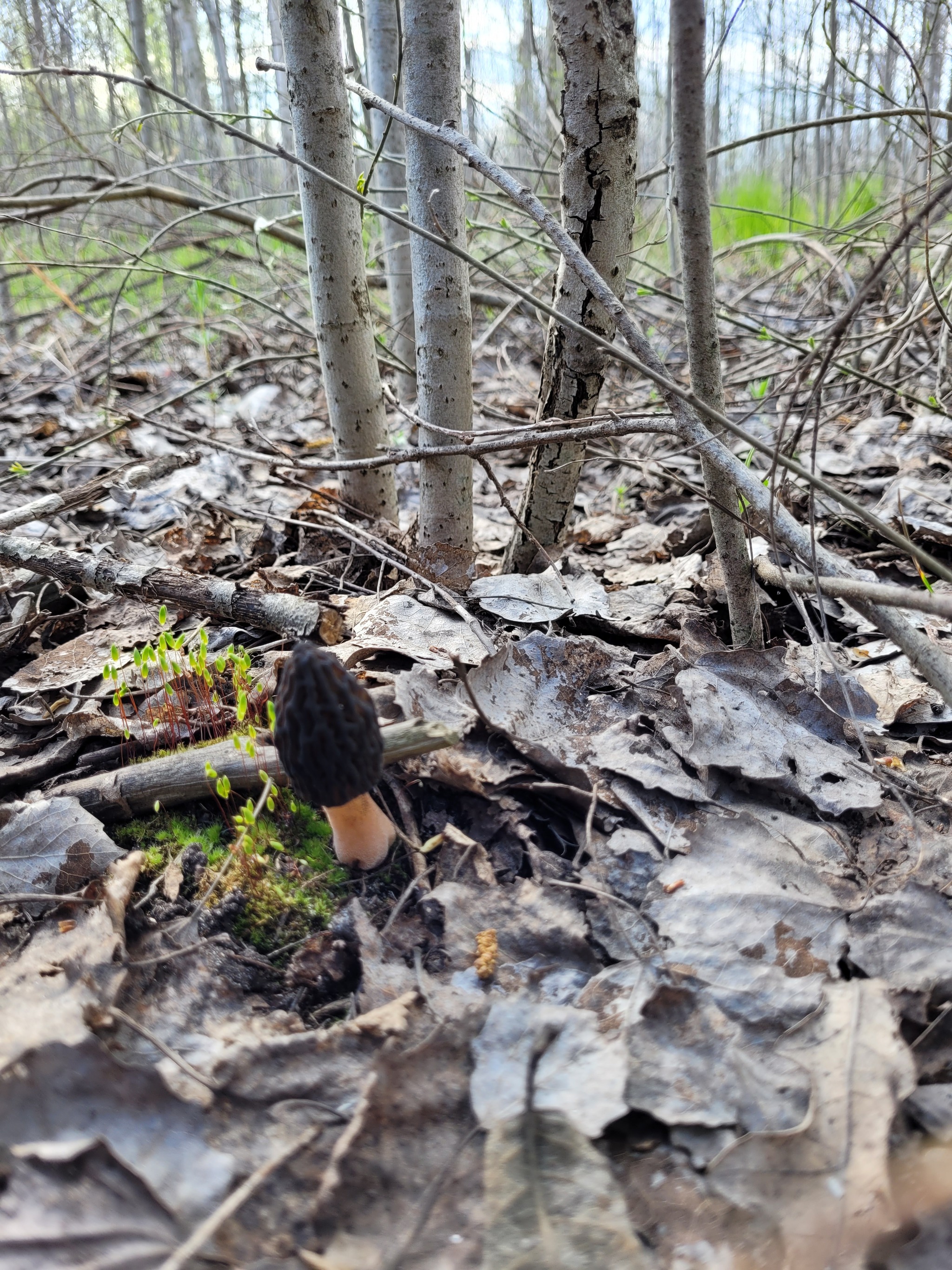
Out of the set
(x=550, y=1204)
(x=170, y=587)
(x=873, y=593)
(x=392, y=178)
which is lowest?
(x=550, y=1204)

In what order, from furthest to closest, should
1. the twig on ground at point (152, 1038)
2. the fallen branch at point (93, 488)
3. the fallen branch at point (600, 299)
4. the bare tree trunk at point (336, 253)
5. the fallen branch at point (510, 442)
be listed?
the fallen branch at point (93, 488)
the bare tree trunk at point (336, 253)
the fallen branch at point (510, 442)
the fallen branch at point (600, 299)
the twig on ground at point (152, 1038)

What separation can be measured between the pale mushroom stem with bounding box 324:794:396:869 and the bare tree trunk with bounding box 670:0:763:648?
1.18m

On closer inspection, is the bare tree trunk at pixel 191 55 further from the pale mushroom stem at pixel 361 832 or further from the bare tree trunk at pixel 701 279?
the pale mushroom stem at pixel 361 832

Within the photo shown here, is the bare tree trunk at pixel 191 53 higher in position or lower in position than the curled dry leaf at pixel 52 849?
higher

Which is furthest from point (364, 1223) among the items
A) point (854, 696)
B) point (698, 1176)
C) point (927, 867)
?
point (854, 696)

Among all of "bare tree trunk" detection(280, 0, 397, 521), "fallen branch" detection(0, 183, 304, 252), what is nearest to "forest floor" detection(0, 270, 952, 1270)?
"bare tree trunk" detection(280, 0, 397, 521)

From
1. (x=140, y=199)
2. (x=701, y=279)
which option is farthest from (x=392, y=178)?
(x=701, y=279)

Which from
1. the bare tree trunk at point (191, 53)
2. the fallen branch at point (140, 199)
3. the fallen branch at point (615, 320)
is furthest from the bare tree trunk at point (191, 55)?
the fallen branch at point (615, 320)

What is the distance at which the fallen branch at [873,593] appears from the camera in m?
1.49

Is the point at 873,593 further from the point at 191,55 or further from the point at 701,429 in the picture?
the point at 191,55

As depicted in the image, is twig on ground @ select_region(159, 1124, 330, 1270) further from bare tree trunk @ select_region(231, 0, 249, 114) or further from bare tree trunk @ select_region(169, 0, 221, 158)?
bare tree trunk @ select_region(169, 0, 221, 158)

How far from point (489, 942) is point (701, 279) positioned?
1628 millimetres

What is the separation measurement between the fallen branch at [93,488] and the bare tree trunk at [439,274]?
1013mm

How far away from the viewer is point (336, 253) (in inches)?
113
